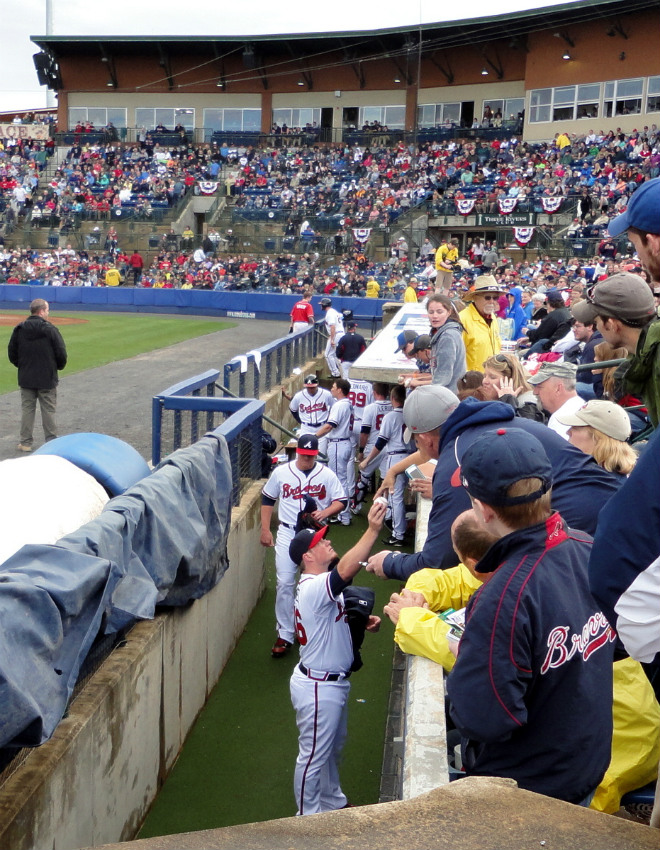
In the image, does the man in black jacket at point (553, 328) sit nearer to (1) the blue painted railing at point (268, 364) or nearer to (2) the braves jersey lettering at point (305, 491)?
(1) the blue painted railing at point (268, 364)

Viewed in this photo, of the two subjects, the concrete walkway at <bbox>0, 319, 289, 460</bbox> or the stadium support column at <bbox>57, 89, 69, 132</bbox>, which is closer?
the concrete walkway at <bbox>0, 319, 289, 460</bbox>

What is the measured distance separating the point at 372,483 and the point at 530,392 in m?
6.10

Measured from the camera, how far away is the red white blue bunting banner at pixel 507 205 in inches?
1254

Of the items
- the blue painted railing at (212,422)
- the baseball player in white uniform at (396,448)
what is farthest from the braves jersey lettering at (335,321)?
the blue painted railing at (212,422)

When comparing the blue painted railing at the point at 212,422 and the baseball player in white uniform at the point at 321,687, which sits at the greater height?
the blue painted railing at the point at 212,422

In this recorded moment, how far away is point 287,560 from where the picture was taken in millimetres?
7125

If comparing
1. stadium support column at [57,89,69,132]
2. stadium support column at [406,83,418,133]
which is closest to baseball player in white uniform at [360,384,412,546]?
stadium support column at [406,83,418,133]

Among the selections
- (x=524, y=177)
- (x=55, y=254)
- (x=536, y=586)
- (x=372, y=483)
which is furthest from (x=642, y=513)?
(x=55, y=254)

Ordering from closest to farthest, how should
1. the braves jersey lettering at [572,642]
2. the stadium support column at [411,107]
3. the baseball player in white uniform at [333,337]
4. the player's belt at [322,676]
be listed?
1. the braves jersey lettering at [572,642]
2. the player's belt at [322,676]
3. the baseball player in white uniform at [333,337]
4. the stadium support column at [411,107]

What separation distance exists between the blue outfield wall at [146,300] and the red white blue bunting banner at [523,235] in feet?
28.1

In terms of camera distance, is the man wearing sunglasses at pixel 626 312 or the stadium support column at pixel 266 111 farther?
the stadium support column at pixel 266 111

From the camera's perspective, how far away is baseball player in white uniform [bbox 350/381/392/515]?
10.3 m

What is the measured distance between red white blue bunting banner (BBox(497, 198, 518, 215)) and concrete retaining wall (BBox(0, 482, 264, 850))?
2761cm

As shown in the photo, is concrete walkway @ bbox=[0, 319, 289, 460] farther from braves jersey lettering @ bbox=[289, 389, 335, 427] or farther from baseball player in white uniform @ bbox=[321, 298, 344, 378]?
baseball player in white uniform @ bbox=[321, 298, 344, 378]
